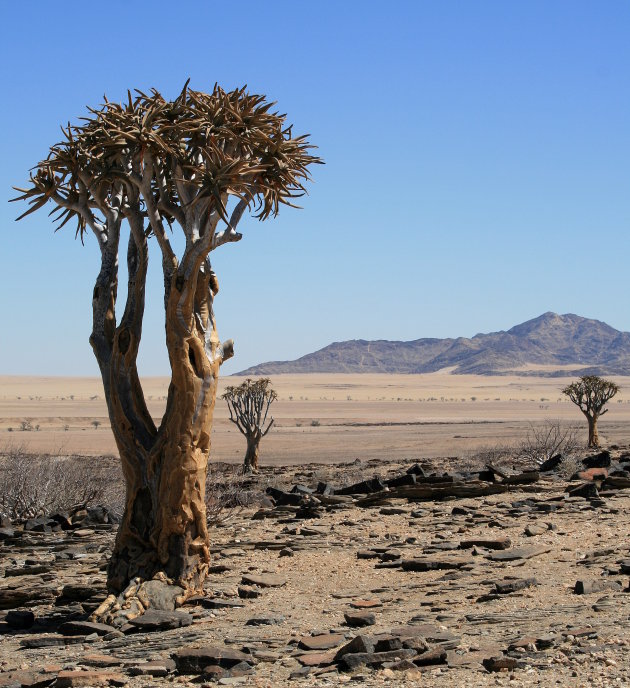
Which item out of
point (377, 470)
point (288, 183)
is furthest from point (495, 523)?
point (377, 470)

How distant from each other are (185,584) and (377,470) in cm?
1564

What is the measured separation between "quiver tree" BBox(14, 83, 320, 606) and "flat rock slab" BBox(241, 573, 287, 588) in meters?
0.78

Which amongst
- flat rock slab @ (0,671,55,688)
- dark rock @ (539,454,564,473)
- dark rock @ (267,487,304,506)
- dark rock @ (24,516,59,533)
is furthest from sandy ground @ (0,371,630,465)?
flat rock slab @ (0,671,55,688)

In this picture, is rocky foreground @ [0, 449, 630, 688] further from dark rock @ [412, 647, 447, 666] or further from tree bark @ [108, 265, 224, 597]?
tree bark @ [108, 265, 224, 597]

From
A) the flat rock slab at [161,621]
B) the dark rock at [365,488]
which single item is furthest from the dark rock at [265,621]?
the dark rock at [365,488]

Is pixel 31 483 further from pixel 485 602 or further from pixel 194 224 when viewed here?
pixel 485 602

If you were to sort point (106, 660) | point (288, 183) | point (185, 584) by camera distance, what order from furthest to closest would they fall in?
1. point (288, 183)
2. point (185, 584)
3. point (106, 660)

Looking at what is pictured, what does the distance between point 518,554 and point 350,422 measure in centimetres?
4888

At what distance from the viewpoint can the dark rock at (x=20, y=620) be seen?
9586 mm

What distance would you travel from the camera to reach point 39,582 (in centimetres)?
1183

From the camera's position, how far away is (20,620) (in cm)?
961

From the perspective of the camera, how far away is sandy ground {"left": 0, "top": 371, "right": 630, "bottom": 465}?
123 ft

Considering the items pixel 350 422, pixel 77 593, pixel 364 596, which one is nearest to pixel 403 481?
pixel 364 596

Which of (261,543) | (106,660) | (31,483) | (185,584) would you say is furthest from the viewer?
(31,483)
